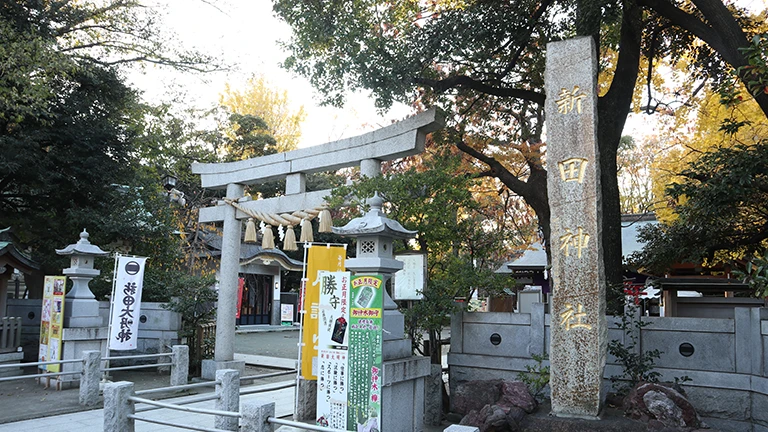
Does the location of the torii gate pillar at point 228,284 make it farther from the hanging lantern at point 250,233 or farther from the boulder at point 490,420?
the boulder at point 490,420

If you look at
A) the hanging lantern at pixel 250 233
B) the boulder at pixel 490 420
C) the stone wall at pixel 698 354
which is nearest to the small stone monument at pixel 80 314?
the hanging lantern at pixel 250 233

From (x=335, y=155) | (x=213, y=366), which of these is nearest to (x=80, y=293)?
(x=213, y=366)

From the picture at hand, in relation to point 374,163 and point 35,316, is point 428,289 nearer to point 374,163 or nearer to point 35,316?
point 374,163

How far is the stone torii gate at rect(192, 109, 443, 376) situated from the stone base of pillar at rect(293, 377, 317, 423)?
384 cm

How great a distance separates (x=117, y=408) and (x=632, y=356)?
7328 millimetres

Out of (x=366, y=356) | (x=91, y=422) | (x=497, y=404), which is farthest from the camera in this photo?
(x=91, y=422)

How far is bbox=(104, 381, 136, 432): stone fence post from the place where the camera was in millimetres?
6164

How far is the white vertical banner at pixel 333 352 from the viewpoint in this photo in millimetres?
7582

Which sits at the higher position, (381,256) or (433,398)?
(381,256)

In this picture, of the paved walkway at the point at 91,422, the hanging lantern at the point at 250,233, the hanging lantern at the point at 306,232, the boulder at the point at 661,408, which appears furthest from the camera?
the hanging lantern at the point at 250,233

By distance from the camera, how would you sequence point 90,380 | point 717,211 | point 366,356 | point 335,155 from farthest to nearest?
point 335,155, point 717,211, point 90,380, point 366,356

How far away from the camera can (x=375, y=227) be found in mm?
7918

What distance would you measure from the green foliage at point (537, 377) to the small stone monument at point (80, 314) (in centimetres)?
940

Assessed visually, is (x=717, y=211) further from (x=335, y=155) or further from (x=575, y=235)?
(x=335, y=155)
